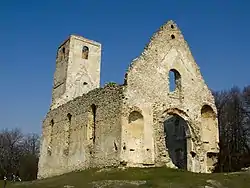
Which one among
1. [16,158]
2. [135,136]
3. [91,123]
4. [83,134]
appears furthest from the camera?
[16,158]

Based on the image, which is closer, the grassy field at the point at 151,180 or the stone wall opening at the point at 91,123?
the grassy field at the point at 151,180

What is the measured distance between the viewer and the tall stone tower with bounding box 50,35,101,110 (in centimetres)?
3347

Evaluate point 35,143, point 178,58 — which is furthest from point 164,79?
point 35,143

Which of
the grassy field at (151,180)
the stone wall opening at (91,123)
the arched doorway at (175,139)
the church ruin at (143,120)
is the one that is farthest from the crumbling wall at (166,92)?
the arched doorway at (175,139)

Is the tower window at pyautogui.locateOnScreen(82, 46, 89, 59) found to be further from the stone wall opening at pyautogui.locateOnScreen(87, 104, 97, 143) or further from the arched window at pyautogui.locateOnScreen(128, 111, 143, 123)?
the arched window at pyautogui.locateOnScreen(128, 111, 143, 123)

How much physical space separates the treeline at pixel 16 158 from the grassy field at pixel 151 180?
88.2 ft

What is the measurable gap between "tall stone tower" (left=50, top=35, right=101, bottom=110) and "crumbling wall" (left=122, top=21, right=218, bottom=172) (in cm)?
1305

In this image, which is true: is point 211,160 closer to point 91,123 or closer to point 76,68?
point 91,123

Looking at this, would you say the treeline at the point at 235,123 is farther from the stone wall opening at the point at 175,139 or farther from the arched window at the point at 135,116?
the arched window at the point at 135,116

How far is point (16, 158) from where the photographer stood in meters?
47.4

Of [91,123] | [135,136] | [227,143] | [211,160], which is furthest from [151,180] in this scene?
[227,143]

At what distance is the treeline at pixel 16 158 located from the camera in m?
43.4

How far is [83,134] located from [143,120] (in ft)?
15.2

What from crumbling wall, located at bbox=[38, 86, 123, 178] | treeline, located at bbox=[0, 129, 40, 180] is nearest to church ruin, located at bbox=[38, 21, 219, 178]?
crumbling wall, located at bbox=[38, 86, 123, 178]
